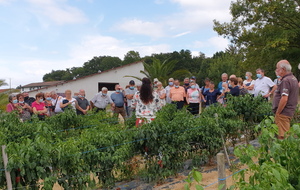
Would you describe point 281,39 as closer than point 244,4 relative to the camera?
Yes

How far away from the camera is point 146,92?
5961 mm

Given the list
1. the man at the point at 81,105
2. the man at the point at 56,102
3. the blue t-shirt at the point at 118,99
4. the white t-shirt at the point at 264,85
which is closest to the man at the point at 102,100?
the blue t-shirt at the point at 118,99

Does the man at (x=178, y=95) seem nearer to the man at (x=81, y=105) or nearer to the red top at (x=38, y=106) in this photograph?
the man at (x=81, y=105)

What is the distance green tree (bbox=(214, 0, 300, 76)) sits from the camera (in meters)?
18.2

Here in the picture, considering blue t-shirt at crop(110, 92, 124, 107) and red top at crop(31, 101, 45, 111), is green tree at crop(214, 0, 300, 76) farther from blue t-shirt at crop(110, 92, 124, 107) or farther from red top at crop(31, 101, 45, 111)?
red top at crop(31, 101, 45, 111)

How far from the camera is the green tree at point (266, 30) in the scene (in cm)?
1823

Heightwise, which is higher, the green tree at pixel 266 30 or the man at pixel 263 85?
the green tree at pixel 266 30

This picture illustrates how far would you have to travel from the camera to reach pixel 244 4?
20.2 meters

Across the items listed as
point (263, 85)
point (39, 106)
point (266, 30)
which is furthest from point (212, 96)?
point (266, 30)

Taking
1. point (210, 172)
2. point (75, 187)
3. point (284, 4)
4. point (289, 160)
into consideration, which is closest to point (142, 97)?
point (210, 172)

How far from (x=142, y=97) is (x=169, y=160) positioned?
1517 millimetres

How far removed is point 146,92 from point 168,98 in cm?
455

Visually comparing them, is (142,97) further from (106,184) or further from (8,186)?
(8,186)

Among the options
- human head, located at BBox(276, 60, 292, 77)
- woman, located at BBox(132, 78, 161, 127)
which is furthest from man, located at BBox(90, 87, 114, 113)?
human head, located at BBox(276, 60, 292, 77)
